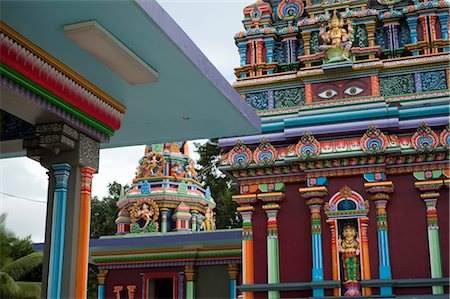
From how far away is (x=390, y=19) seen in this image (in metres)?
13.0

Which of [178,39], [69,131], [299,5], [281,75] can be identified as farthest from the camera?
[299,5]

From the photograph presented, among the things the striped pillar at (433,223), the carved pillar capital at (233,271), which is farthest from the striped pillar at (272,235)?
the carved pillar capital at (233,271)

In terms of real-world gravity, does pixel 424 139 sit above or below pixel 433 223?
above

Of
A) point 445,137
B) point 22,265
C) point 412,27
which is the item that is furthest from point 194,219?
point 445,137

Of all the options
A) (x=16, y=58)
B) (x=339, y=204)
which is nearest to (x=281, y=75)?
(x=339, y=204)

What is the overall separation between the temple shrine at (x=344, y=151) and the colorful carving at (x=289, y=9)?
1.0 inches

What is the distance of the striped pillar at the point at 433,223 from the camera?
10969mm

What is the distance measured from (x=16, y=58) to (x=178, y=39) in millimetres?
1322

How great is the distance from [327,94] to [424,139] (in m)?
2.05

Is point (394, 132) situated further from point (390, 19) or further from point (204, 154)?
point (204, 154)

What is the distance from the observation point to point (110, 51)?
552cm

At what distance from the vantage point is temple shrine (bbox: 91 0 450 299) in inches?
446

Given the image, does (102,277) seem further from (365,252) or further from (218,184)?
(218,184)

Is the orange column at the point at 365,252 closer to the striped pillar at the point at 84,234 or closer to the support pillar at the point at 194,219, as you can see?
the striped pillar at the point at 84,234
